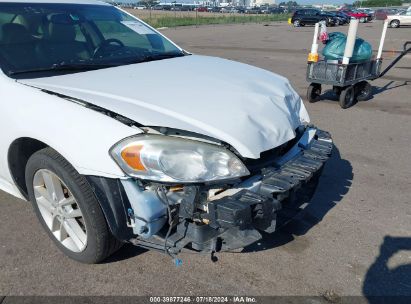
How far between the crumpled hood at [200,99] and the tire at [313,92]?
4533 millimetres

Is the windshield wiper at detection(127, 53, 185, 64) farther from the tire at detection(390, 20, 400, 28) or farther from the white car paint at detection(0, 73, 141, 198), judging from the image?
the tire at detection(390, 20, 400, 28)

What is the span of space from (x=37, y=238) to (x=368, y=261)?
251cm

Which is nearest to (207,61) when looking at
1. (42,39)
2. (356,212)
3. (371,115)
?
(42,39)

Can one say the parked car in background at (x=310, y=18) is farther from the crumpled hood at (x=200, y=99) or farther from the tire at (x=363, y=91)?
the crumpled hood at (x=200, y=99)

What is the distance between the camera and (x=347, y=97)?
7145mm

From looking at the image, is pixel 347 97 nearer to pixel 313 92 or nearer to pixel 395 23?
pixel 313 92

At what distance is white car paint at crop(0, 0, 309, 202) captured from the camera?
7.24 ft

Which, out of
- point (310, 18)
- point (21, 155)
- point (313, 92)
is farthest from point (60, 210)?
point (310, 18)

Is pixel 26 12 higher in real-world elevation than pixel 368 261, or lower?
higher

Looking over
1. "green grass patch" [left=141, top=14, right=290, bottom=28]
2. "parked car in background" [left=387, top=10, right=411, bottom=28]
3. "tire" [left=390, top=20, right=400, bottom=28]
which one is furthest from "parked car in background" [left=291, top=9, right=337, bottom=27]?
"green grass patch" [left=141, top=14, right=290, bottom=28]

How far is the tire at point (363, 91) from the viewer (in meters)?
7.77

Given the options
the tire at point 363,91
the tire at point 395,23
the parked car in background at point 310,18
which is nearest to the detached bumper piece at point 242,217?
the tire at point 363,91

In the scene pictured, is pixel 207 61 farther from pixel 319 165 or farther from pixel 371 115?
pixel 371 115

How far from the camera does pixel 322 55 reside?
7.45m
